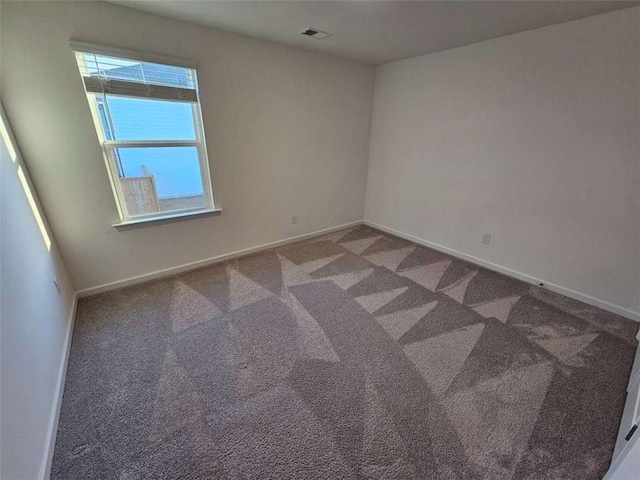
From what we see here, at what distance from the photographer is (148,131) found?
2.27 meters

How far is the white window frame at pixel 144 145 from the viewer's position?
78.4 inches

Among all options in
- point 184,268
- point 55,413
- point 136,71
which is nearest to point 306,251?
point 184,268

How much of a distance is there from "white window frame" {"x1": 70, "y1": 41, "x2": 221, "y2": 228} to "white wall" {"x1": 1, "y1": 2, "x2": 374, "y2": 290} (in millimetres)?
54

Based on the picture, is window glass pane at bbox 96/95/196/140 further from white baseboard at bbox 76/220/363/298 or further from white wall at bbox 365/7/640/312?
white wall at bbox 365/7/640/312

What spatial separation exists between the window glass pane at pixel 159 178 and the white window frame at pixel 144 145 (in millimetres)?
31

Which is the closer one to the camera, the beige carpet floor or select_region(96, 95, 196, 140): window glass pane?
the beige carpet floor

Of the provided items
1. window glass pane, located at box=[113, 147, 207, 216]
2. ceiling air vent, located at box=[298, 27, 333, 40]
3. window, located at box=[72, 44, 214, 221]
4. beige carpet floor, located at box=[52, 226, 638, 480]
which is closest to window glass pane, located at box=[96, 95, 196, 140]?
window, located at box=[72, 44, 214, 221]

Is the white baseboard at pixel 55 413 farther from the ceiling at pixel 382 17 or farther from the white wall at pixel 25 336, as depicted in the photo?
the ceiling at pixel 382 17

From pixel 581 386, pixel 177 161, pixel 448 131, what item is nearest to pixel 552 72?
pixel 448 131

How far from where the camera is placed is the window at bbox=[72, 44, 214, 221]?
2.03 meters

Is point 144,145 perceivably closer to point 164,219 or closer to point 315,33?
point 164,219

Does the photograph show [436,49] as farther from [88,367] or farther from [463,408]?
[88,367]

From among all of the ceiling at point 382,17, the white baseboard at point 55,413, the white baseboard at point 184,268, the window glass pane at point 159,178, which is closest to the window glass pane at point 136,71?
the ceiling at point 382,17

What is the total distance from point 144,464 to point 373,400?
1.13 meters
